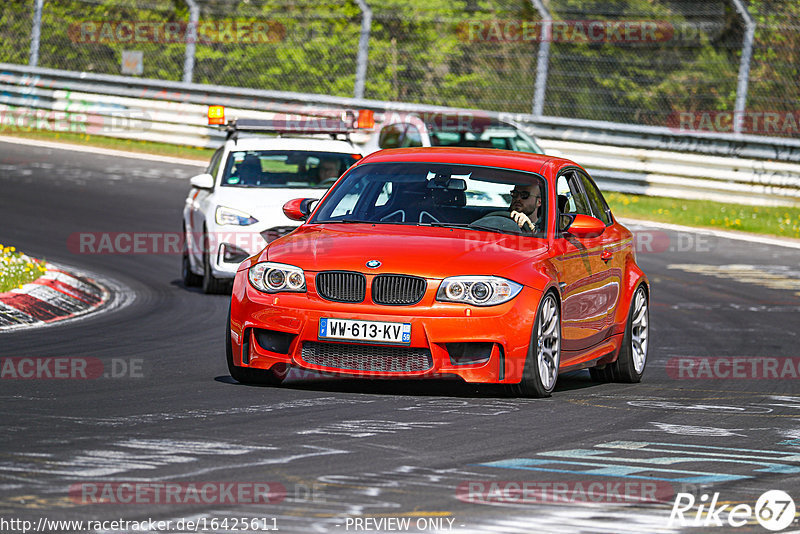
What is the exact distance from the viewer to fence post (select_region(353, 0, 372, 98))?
27323 millimetres

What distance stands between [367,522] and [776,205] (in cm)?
1954

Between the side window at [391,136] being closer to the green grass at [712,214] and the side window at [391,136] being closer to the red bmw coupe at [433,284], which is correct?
the green grass at [712,214]

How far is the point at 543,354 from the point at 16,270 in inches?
239

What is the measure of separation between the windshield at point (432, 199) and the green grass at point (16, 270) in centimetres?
396

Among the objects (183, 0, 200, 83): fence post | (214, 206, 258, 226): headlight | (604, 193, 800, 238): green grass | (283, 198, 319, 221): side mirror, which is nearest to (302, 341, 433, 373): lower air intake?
(283, 198, 319, 221): side mirror

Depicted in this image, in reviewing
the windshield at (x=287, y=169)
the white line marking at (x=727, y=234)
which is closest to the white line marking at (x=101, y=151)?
the white line marking at (x=727, y=234)

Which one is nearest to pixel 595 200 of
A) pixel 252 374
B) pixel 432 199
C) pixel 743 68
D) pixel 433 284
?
pixel 432 199

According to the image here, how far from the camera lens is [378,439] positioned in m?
7.43

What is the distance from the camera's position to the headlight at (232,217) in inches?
591

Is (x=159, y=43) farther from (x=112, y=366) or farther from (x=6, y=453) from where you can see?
(x=6, y=453)

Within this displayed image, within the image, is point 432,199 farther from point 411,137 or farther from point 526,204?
point 411,137

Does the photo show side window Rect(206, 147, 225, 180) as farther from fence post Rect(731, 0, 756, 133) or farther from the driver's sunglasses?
fence post Rect(731, 0, 756, 133)

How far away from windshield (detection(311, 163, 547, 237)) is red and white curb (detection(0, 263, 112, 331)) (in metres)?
3.37

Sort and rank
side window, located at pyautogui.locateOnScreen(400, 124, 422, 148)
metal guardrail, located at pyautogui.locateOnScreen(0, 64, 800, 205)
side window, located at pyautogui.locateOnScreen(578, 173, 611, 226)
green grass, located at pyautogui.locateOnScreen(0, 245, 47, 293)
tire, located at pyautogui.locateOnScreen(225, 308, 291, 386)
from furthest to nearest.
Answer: metal guardrail, located at pyautogui.locateOnScreen(0, 64, 800, 205), side window, located at pyautogui.locateOnScreen(400, 124, 422, 148), green grass, located at pyautogui.locateOnScreen(0, 245, 47, 293), side window, located at pyautogui.locateOnScreen(578, 173, 611, 226), tire, located at pyautogui.locateOnScreen(225, 308, 291, 386)
